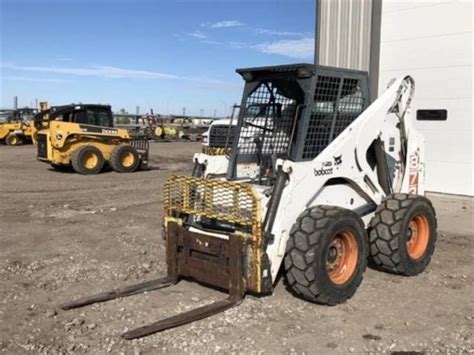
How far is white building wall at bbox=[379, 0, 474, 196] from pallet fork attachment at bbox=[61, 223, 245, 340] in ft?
27.2

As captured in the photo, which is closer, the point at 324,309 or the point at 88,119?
the point at 324,309

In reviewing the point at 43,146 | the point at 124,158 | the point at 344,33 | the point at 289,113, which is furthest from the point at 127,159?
the point at 289,113

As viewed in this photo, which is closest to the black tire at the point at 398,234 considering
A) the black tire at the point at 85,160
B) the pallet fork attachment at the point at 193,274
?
the pallet fork attachment at the point at 193,274

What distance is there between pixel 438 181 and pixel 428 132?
43.9 inches

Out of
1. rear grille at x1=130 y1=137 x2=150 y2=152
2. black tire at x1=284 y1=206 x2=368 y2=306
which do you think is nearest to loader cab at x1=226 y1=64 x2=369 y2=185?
black tire at x1=284 y1=206 x2=368 y2=306

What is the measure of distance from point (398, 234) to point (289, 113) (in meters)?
1.80

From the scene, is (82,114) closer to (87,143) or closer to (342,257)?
(87,143)

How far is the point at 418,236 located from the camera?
269 inches

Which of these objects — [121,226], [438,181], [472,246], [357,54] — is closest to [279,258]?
[472,246]

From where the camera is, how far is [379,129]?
Answer: 6.50m

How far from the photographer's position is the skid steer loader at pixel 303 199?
532 centimetres

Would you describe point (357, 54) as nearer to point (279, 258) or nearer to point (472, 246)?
point (472, 246)

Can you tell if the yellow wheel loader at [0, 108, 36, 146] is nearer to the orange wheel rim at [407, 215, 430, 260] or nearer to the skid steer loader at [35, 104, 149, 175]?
the skid steer loader at [35, 104, 149, 175]

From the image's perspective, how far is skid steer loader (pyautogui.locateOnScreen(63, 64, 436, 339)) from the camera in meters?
5.32
